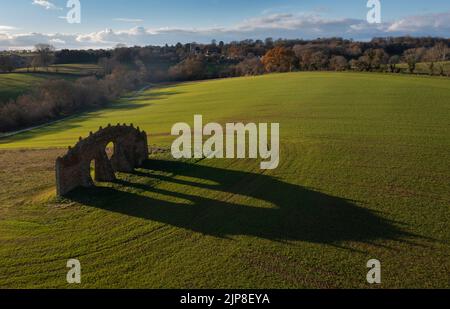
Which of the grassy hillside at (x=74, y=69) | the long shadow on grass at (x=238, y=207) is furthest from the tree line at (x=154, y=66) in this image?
the long shadow on grass at (x=238, y=207)

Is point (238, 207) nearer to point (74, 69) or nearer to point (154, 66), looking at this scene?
point (74, 69)

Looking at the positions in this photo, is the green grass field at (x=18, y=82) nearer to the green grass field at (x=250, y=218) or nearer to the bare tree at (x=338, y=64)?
the green grass field at (x=250, y=218)

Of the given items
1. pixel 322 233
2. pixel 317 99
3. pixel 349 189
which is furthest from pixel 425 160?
pixel 317 99

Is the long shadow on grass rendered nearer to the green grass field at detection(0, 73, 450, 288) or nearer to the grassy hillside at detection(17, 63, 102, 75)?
the green grass field at detection(0, 73, 450, 288)

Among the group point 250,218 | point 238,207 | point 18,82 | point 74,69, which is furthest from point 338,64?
point 250,218

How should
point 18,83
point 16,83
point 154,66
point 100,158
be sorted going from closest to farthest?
point 100,158
point 16,83
point 18,83
point 154,66

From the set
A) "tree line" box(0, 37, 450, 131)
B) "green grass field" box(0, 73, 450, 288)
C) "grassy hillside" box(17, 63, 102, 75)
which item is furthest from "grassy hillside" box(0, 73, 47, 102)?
"green grass field" box(0, 73, 450, 288)

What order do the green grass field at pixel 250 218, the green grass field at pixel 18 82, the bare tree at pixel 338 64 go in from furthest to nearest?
the bare tree at pixel 338 64
the green grass field at pixel 18 82
the green grass field at pixel 250 218
